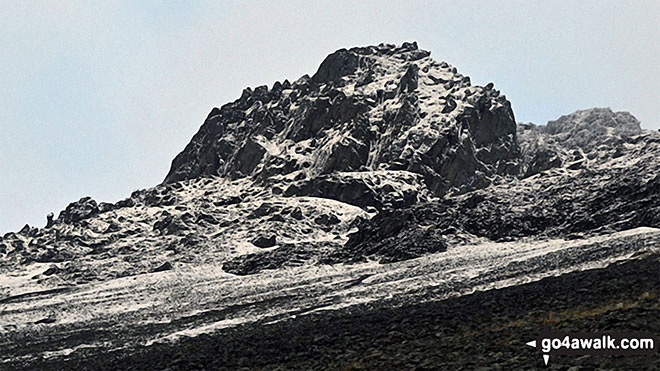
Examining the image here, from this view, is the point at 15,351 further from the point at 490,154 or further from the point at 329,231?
the point at 490,154

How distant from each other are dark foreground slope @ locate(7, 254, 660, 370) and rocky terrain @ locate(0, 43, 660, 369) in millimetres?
276

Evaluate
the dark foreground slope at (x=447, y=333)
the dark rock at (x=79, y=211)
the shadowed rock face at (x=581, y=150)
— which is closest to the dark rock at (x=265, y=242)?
the shadowed rock face at (x=581, y=150)

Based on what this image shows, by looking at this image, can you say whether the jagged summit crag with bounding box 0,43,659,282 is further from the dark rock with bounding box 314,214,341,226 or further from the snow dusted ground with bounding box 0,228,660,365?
the snow dusted ground with bounding box 0,228,660,365

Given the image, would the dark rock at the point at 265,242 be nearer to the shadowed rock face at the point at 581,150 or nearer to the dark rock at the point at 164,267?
the dark rock at the point at 164,267

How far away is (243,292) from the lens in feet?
301

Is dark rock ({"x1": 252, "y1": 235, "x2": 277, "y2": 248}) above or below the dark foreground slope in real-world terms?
above

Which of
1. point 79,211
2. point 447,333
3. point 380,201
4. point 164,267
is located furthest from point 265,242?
point 447,333

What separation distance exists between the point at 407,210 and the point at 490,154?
68.0m

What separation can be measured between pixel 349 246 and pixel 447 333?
8443 centimetres

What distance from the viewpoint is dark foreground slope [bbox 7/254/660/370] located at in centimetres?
2578

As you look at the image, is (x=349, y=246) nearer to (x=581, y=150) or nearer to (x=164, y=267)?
(x=164, y=267)

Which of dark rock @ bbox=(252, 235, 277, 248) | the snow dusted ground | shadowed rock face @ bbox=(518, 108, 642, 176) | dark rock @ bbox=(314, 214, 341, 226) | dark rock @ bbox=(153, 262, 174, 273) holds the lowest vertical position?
the snow dusted ground

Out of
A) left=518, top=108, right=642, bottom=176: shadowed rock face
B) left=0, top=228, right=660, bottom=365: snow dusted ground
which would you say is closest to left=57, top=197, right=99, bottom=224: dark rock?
left=0, top=228, right=660, bottom=365: snow dusted ground

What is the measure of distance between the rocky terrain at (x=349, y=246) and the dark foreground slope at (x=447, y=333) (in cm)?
28
